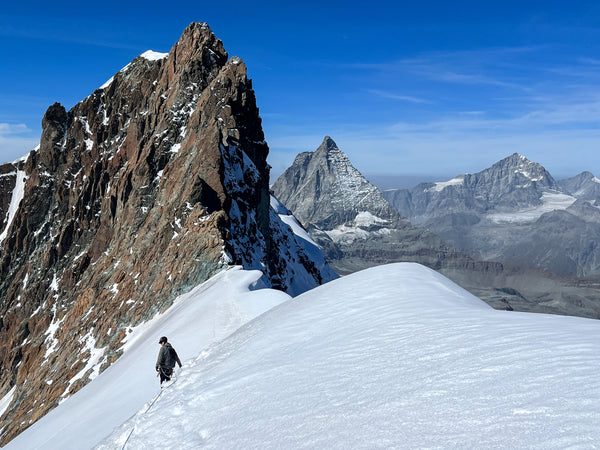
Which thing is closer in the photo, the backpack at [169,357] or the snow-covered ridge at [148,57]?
the backpack at [169,357]

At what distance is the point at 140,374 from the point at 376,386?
11.6m

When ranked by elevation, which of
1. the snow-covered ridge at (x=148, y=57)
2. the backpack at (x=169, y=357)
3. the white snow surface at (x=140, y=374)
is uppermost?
the snow-covered ridge at (x=148, y=57)

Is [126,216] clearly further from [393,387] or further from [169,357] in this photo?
[393,387]

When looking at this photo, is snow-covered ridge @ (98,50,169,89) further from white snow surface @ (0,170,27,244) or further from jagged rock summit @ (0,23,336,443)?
white snow surface @ (0,170,27,244)

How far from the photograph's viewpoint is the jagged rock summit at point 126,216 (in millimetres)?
37469

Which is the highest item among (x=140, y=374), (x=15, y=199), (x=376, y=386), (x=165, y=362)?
(x=15, y=199)

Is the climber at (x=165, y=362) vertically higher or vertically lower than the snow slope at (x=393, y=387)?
lower

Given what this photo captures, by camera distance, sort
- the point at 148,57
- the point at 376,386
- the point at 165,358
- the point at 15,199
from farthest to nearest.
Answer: the point at 15,199
the point at 148,57
the point at 165,358
the point at 376,386

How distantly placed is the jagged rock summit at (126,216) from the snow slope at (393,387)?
17453 millimetres

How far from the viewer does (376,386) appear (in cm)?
831

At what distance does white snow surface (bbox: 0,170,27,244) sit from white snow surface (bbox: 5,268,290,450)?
7807cm

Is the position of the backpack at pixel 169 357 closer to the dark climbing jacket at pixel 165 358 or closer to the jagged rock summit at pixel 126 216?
the dark climbing jacket at pixel 165 358

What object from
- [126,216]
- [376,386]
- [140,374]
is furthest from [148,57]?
[376,386]

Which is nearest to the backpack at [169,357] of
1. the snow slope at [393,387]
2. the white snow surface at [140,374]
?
the white snow surface at [140,374]
